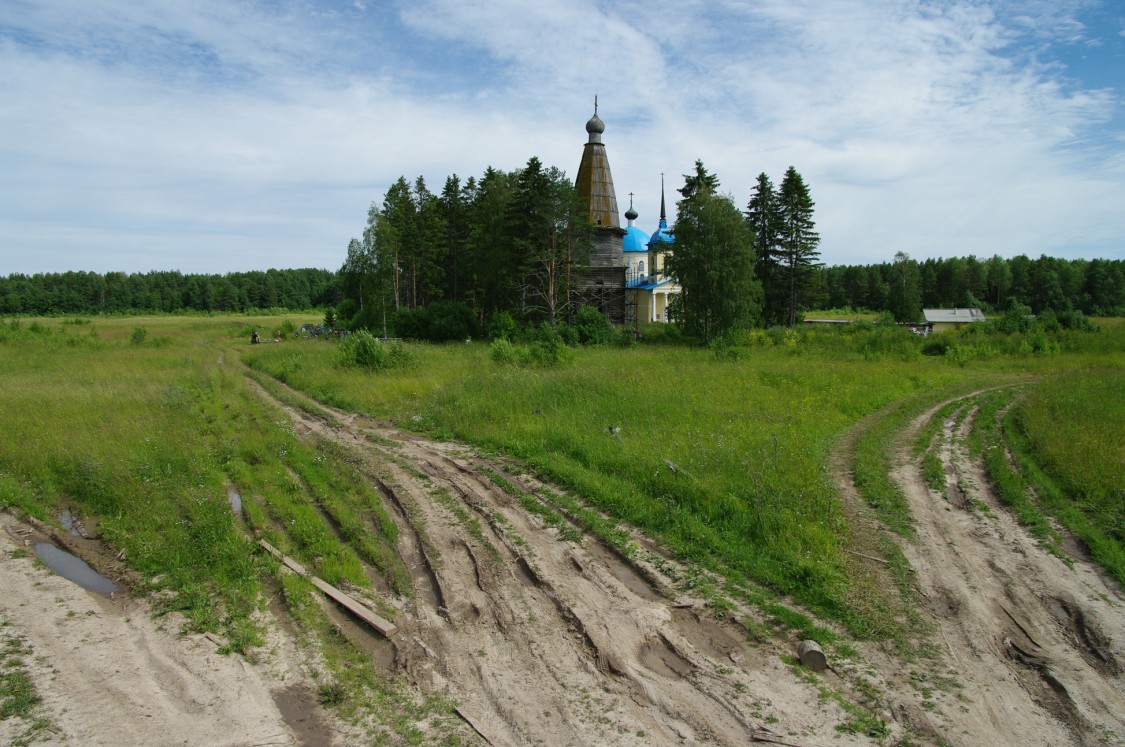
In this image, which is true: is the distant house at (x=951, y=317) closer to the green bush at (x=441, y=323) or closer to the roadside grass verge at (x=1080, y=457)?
the green bush at (x=441, y=323)

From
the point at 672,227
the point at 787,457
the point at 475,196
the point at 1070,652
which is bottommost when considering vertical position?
the point at 1070,652

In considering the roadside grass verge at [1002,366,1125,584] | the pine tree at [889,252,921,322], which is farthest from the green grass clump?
the pine tree at [889,252,921,322]

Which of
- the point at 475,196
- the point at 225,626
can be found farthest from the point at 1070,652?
the point at 475,196

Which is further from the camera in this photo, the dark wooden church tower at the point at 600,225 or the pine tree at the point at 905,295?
the pine tree at the point at 905,295

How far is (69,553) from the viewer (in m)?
7.68

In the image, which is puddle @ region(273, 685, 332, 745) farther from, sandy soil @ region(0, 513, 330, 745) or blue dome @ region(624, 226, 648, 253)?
blue dome @ region(624, 226, 648, 253)

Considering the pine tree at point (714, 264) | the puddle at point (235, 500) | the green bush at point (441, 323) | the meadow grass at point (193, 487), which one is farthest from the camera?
the green bush at point (441, 323)

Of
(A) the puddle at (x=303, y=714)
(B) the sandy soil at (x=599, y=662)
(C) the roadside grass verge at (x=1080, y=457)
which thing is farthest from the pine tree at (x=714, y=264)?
(A) the puddle at (x=303, y=714)

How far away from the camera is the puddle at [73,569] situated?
6781 mm

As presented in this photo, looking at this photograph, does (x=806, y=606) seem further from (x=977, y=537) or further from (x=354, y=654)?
(x=354, y=654)

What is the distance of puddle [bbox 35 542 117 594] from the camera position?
678 cm

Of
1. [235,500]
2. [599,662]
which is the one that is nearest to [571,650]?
[599,662]

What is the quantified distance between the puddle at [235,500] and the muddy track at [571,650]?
2.36m

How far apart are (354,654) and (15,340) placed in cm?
4412
